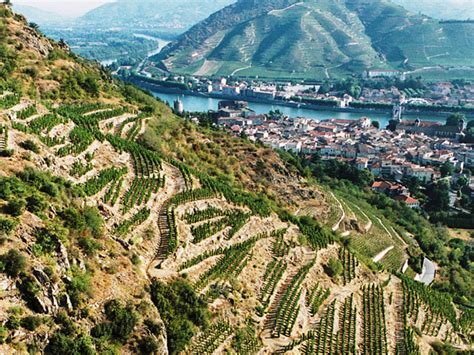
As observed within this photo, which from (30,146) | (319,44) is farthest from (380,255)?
(319,44)

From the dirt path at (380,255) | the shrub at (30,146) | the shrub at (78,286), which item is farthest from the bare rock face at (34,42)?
the shrub at (78,286)

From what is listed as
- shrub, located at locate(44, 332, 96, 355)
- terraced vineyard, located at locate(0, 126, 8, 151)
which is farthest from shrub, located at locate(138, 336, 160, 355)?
terraced vineyard, located at locate(0, 126, 8, 151)

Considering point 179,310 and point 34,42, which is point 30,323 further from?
point 34,42

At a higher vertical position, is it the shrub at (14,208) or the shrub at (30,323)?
the shrub at (14,208)

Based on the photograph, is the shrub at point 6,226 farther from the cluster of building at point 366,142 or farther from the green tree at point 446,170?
the green tree at point 446,170

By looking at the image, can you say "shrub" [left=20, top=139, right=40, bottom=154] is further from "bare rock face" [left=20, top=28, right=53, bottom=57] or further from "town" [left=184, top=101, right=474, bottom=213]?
"town" [left=184, top=101, right=474, bottom=213]

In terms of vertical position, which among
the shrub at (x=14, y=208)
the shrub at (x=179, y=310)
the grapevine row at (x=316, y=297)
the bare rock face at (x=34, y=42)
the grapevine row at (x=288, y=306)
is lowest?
the grapevine row at (x=316, y=297)

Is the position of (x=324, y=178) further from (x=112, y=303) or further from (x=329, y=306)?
(x=112, y=303)
